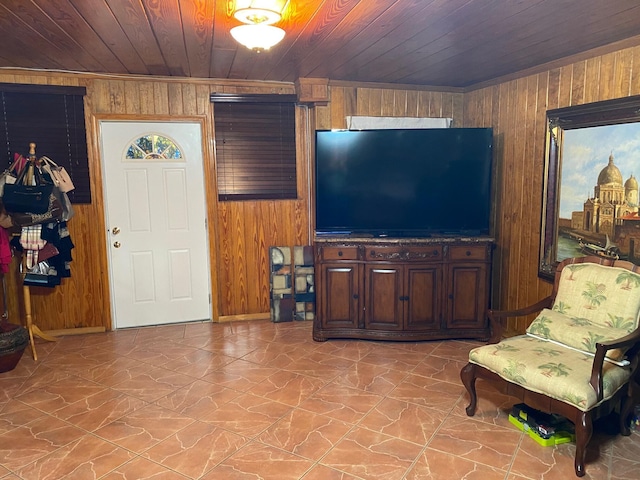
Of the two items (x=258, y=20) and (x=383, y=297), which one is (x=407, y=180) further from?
(x=258, y=20)

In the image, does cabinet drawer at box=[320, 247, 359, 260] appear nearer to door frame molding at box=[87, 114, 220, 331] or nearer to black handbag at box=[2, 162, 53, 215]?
door frame molding at box=[87, 114, 220, 331]

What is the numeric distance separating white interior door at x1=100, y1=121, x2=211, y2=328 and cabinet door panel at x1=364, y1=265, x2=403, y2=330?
1706mm

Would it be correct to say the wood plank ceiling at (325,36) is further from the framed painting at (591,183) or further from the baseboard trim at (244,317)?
the baseboard trim at (244,317)

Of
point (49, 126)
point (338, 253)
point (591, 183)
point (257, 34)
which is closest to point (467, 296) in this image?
point (338, 253)

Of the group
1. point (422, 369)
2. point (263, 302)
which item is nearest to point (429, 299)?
point (422, 369)

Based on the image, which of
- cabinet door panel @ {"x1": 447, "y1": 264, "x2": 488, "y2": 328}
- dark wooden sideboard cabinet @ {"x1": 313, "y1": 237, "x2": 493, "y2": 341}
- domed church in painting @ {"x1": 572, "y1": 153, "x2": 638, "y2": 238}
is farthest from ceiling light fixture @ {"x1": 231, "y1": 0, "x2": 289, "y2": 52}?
cabinet door panel @ {"x1": 447, "y1": 264, "x2": 488, "y2": 328}

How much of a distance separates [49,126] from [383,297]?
3.31 metres

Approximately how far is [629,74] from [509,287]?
76.9 inches

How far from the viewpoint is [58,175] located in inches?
160

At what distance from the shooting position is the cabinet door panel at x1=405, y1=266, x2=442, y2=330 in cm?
408

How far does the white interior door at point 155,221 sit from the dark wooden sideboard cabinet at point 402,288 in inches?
55.4

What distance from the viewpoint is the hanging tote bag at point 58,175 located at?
3.99 meters

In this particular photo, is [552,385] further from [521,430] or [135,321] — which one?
[135,321]

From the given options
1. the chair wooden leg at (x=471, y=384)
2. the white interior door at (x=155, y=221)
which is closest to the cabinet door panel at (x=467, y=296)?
the chair wooden leg at (x=471, y=384)
